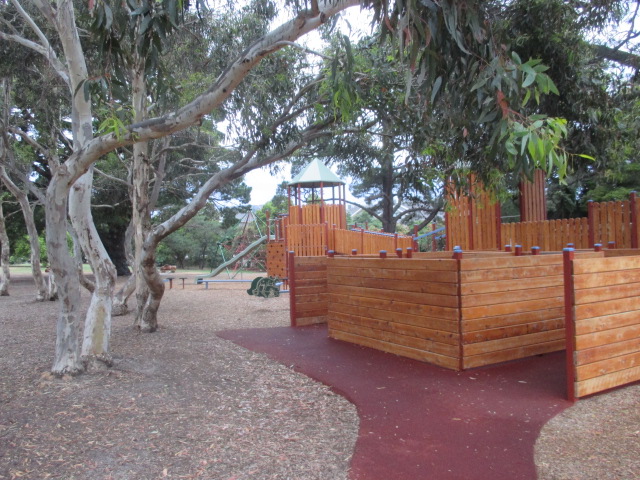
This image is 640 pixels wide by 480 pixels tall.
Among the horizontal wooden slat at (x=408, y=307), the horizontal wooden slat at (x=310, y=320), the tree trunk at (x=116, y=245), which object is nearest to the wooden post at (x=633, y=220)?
the horizontal wooden slat at (x=408, y=307)

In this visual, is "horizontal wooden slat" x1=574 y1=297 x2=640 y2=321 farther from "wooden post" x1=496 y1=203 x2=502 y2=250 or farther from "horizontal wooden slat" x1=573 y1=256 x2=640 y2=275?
"wooden post" x1=496 y1=203 x2=502 y2=250

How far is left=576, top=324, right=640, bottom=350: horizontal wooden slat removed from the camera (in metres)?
4.89

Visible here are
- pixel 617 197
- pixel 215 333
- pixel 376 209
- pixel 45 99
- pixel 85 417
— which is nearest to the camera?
pixel 85 417

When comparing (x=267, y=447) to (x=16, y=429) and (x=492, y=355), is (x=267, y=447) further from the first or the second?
(x=492, y=355)

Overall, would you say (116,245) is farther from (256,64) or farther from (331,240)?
(256,64)

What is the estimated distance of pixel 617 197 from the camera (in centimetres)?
1744

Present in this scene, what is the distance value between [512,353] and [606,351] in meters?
1.46

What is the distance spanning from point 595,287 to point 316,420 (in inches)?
122

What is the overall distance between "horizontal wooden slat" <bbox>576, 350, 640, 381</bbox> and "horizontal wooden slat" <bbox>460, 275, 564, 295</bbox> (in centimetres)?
147

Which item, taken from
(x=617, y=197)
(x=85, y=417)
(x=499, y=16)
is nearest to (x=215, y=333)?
(x=85, y=417)

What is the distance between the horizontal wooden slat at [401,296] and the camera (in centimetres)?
615

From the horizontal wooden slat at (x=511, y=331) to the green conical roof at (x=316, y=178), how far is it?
1364 cm

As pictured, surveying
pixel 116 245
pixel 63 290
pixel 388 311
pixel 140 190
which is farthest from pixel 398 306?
pixel 116 245

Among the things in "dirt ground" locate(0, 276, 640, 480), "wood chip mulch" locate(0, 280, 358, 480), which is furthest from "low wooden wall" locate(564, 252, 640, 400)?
"wood chip mulch" locate(0, 280, 358, 480)
